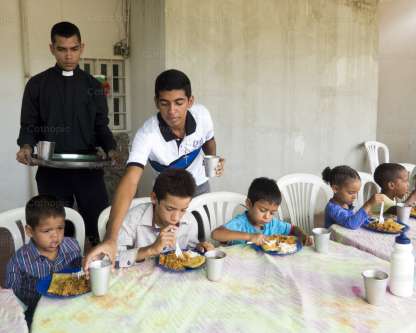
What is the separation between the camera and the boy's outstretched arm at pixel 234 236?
1919mm

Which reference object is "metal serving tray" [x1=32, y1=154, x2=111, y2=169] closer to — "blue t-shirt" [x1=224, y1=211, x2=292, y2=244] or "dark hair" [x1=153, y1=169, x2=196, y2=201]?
"dark hair" [x1=153, y1=169, x2=196, y2=201]

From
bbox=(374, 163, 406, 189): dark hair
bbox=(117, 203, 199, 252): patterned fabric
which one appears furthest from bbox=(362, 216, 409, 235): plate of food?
bbox=(117, 203, 199, 252): patterned fabric

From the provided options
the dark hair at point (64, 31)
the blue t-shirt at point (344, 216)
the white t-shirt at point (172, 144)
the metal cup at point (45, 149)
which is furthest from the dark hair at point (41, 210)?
the blue t-shirt at point (344, 216)

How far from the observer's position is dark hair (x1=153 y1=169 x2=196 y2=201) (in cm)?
187

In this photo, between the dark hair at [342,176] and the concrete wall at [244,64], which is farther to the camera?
the concrete wall at [244,64]

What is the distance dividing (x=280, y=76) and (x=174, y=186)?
9.40 ft

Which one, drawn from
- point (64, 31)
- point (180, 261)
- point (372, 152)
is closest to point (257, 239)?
point (180, 261)

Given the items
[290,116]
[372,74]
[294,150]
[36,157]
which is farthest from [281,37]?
[36,157]

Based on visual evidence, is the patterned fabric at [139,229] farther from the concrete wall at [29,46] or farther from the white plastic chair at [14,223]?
the concrete wall at [29,46]

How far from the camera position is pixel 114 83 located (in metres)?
4.66

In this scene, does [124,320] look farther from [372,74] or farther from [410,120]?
[410,120]

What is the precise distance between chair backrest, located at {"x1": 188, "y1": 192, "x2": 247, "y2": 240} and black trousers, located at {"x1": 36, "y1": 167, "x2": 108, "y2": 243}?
68 centimetres

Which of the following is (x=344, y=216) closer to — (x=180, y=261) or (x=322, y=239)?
(x=322, y=239)

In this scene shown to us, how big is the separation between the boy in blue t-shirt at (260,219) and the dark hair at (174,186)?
0.30m
